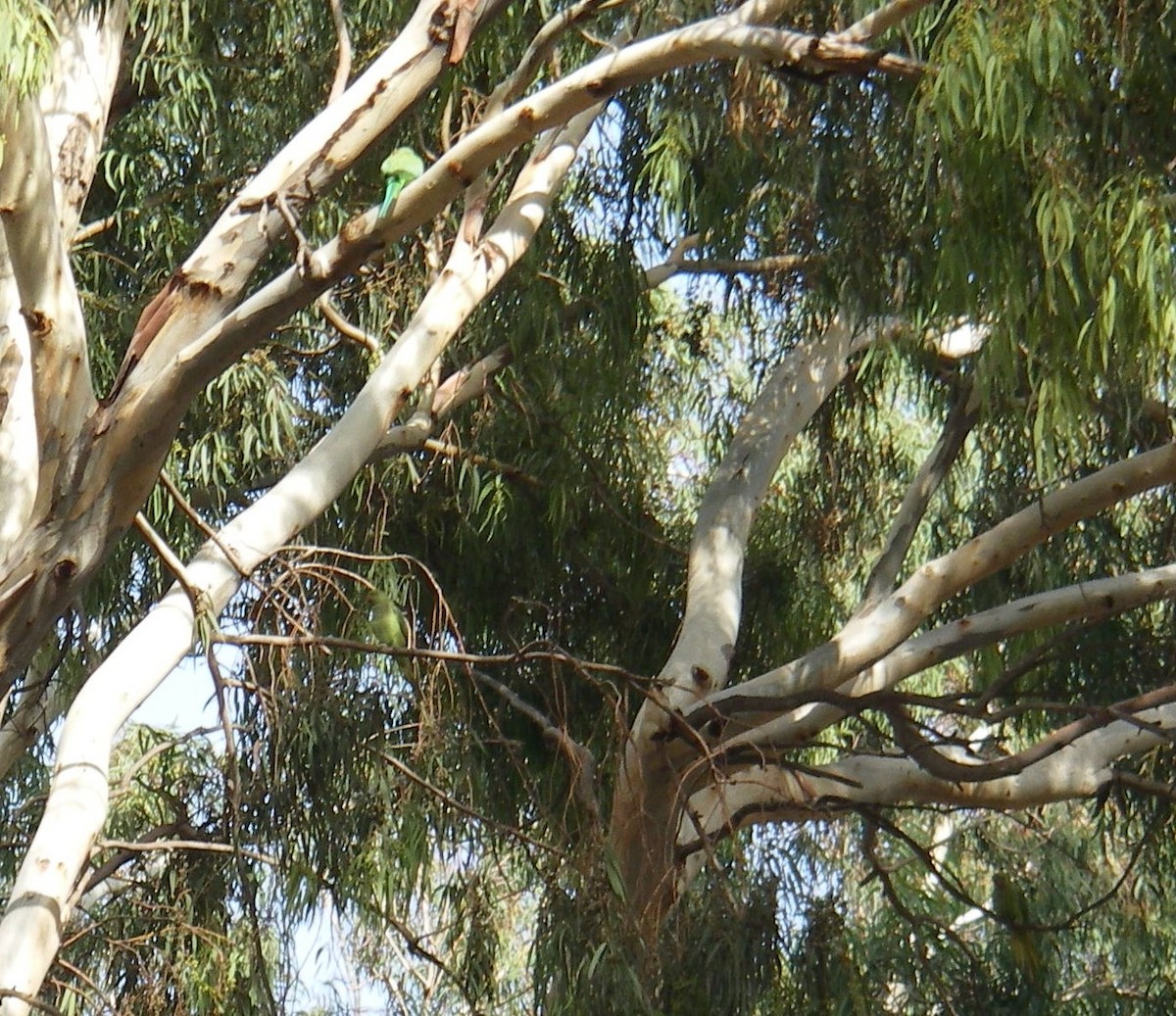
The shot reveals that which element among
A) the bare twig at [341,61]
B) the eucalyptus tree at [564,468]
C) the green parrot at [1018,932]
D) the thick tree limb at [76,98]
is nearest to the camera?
the eucalyptus tree at [564,468]

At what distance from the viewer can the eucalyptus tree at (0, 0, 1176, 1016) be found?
2709 millimetres

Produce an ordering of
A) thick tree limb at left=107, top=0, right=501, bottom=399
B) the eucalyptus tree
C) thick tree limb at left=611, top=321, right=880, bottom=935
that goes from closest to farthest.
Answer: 1. thick tree limb at left=107, top=0, right=501, bottom=399
2. the eucalyptus tree
3. thick tree limb at left=611, top=321, right=880, bottom=935

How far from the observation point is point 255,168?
4301mm

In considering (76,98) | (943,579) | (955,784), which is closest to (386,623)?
(76,98)

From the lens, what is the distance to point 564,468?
4.57m

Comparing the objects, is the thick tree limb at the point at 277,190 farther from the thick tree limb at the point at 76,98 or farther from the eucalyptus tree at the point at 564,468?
the thick tree limb at the point at 76,98

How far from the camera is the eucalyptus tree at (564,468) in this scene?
8.89 ft

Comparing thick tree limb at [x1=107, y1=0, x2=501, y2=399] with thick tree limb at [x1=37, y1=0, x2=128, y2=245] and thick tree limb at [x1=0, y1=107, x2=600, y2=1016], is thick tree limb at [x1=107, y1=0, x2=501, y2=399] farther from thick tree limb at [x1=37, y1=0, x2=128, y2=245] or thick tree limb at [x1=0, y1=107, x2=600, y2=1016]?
thick tree limb at [x1=37, y1=0, x2=128, y2=245]

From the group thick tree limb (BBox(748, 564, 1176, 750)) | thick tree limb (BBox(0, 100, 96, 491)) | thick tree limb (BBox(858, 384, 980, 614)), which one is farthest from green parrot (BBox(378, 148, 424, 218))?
thick tree limb (BBox(858, 384, 980, 614))

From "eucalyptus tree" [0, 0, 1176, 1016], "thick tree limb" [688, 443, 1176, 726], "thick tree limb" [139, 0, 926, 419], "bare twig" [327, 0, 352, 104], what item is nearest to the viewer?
"thick tree limb" [139, 0, 926, 419]

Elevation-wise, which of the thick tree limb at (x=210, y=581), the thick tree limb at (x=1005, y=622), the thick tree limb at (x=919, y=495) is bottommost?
the thick tree limb at (x=210, y=581)

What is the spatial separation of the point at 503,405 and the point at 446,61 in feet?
5.32

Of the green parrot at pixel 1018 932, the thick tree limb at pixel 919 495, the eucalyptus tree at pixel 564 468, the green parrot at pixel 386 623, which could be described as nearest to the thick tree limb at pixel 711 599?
the eucalyptus tree at pixel 564 468

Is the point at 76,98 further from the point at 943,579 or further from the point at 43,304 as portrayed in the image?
the point at 943,579
